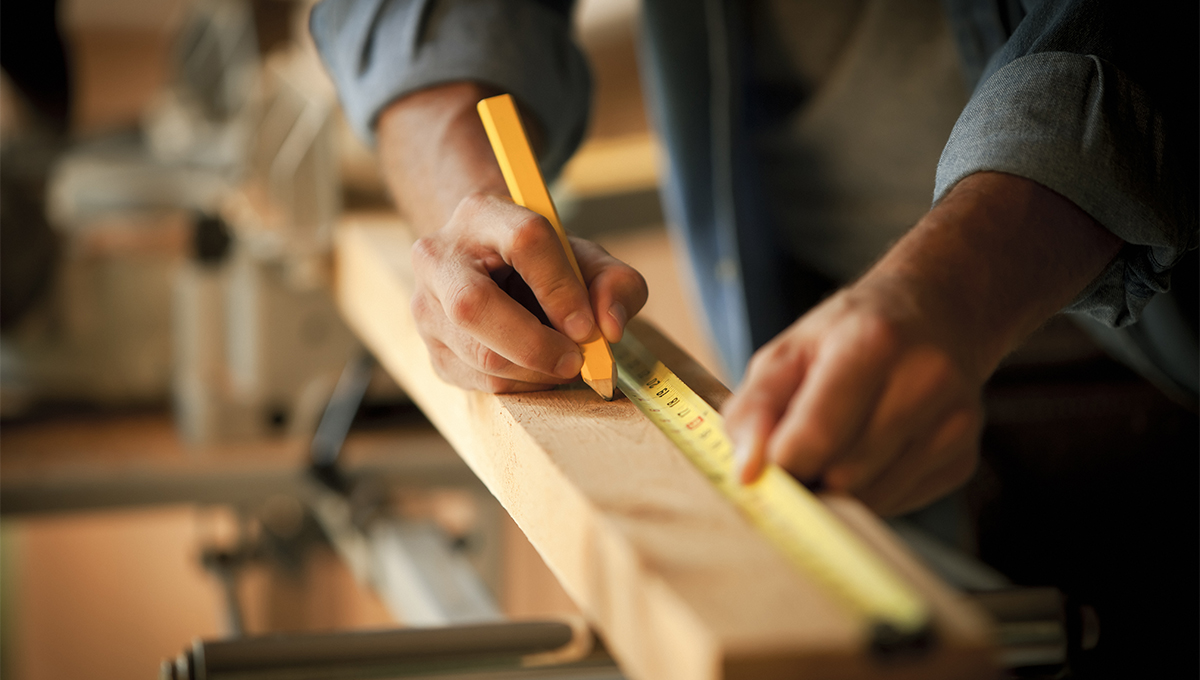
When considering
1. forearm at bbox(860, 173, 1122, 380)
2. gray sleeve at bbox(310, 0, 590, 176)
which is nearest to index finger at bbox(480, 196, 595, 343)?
forearm at bbox(860, 173, 1122, 380)

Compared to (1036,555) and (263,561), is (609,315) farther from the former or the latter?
(263,561)

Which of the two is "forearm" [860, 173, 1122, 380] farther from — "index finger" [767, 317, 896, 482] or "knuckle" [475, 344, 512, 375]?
"knuckle" [475, 344, 512, 375]

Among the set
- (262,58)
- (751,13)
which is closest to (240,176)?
(262,58)

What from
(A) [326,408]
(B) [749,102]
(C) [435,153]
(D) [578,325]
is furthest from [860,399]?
(A) [326,408]

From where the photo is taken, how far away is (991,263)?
288mm

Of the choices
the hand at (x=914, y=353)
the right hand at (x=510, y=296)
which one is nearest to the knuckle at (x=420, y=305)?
the right hand at (x=510, y=296)

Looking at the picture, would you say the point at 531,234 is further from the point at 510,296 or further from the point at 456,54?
the point at 456,54

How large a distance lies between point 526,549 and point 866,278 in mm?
1445

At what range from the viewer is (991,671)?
0.67ft

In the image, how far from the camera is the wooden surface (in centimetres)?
20

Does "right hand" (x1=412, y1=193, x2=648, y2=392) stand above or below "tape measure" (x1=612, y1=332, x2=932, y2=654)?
above

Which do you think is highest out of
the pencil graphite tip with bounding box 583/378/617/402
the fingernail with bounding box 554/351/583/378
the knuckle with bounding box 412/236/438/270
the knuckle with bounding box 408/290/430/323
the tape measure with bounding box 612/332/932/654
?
the knuckle with bounding box 412/236/438/270

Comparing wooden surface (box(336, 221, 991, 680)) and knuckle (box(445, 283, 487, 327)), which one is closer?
wooden surface (box(336, 221, 991, 680))

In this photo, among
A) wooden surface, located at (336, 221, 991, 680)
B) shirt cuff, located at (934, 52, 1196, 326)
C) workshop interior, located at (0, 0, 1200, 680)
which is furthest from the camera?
workshop interior, located at (0, 0, 1200, 680)
